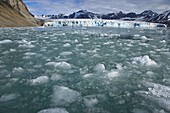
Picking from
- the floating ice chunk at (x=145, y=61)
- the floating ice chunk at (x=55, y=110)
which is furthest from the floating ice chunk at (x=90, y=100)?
the floating ice chunk at (x=145, y=61)

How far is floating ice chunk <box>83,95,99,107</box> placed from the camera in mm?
3896

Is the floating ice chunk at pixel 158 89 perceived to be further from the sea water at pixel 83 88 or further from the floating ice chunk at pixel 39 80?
the floating ice chunk at pixel 39 80

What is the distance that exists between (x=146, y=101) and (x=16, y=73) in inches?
157

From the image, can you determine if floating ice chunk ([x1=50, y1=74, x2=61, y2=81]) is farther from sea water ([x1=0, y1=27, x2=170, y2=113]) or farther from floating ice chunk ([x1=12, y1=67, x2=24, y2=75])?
floating ice chunk ([x1=12, y1=67, x2=24, y2=75])

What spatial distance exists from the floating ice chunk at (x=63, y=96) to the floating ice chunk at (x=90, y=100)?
0.22m

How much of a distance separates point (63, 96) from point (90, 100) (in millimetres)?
634

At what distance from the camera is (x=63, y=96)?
425 cm

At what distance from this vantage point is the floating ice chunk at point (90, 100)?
3896 mm

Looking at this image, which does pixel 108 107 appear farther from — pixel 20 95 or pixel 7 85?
pixel 7 85

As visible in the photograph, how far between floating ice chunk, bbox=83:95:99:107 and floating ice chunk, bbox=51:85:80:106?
22 cm

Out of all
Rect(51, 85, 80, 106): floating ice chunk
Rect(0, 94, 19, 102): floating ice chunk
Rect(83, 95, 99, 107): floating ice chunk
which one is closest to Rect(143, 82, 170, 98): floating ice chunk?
Rect(83, 95, 99, 107): floating ice chunk

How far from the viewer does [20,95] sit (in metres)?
4.31

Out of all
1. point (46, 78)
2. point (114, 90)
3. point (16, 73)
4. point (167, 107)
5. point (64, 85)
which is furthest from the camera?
point (16, 73)

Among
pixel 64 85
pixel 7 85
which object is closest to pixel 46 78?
pixel 64 85
